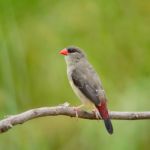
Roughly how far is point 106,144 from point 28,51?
0.89m

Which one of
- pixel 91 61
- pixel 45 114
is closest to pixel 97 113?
pixel 45 114

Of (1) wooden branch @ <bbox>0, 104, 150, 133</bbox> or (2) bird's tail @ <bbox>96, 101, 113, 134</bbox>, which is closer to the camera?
(1) wooden branch @ <bbox>0, 104, 150, 133</bbox>

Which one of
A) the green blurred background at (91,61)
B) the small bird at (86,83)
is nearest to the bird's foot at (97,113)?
the small bird at (86,83)

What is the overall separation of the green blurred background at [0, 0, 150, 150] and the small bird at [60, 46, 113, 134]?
322mm

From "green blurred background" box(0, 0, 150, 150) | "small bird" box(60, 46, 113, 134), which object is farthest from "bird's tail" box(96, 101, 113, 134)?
"green blurred background" box(0, 0, 150, 150)

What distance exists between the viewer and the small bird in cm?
444

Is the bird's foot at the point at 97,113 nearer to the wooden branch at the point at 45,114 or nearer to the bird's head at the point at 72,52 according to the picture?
the wooden branch at the point at 45,114

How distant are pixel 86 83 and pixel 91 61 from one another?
32.6 inches

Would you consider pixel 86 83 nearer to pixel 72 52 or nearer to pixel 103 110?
pixel 103 110

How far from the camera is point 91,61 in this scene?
5.43 meters

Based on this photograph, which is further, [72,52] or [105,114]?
[72,52]

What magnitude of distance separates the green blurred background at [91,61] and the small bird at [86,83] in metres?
0.32

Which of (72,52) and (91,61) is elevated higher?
(72,52)

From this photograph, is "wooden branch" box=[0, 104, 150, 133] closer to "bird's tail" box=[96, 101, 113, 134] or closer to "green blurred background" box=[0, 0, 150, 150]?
"bird's tail" box=[96, 101, 113, 134]
